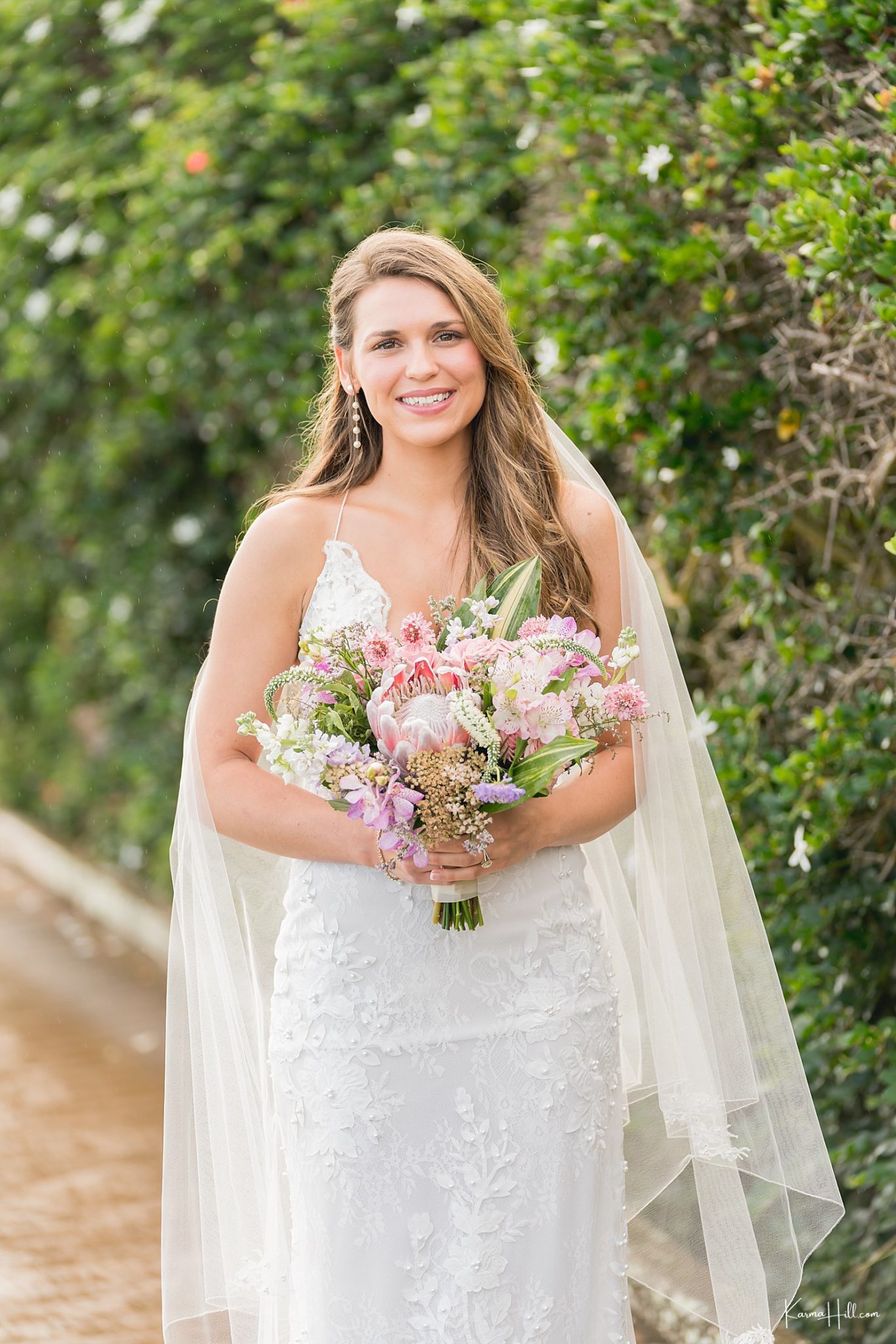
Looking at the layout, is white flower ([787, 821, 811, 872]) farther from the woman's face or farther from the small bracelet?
the woman's face

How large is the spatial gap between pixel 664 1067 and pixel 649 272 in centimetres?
215

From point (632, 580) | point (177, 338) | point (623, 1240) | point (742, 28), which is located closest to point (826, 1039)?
point (623, 1240)

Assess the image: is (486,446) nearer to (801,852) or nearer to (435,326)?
(435,326)

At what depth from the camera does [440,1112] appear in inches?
106

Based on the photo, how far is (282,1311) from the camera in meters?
2.94

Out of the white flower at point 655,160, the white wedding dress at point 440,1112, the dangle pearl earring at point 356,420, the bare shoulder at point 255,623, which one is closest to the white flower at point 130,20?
the white flower at point 655,160

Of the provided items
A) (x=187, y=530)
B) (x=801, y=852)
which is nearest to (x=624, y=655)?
(x=801, y=852)

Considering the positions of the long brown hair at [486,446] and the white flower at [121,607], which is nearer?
the long brown hair at [486,446]

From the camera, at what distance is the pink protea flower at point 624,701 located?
254cm

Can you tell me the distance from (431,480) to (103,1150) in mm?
3901

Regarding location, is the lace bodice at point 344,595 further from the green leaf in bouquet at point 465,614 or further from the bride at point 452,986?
the green leaf in bouquet at point 465,614

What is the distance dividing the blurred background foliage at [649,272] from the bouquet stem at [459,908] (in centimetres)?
120

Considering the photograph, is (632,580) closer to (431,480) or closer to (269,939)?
(431,480)

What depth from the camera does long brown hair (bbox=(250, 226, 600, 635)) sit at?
9.57ft
